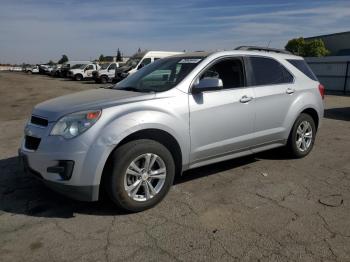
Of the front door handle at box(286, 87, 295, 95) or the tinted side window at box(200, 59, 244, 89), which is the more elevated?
the tinted side window at box(200, 59, 244, 89)

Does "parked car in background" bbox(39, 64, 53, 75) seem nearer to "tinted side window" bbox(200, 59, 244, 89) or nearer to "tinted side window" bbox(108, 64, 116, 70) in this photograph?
"tinted side window" bbox(108, 64, 116, 70)

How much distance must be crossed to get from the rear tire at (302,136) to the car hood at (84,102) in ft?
8.64

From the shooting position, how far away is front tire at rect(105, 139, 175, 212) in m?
3.88

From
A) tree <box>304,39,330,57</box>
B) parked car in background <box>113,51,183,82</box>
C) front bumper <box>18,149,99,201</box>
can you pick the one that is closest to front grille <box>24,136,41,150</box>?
front bumper <box>18,149,99,201</box>

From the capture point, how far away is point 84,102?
13.6 feet

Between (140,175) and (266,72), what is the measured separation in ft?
8.36

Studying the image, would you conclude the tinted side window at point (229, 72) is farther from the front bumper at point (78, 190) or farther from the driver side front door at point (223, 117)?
the front bumper at point (78, 190)

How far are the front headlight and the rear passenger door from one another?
230 cm

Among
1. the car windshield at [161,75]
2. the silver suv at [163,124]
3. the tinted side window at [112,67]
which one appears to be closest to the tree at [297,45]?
the tinted side window at [112,67]

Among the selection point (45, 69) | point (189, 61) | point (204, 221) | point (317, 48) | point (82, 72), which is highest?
point (189, 61)

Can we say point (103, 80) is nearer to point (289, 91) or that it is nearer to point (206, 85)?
point (289, 91)

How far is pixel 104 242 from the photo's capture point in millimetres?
3484

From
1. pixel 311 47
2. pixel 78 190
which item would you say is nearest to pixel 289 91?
pixel 78 190

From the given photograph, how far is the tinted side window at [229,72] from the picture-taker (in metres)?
4.97
